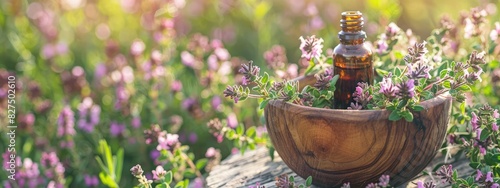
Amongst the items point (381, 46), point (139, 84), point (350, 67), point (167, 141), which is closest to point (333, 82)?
point (350, 67)

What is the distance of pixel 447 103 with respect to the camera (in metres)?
1.66

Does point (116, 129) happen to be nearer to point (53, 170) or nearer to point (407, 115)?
point (53, 170)

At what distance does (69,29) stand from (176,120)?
157 centimetres

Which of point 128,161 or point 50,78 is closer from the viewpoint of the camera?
point 128,161

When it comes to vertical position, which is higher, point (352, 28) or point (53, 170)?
point (352, 28)

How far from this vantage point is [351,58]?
1.75 metres

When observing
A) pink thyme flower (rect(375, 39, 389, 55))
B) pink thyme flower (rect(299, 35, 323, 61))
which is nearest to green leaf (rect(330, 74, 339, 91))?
pink thyme flower (rect(299, 35, 323, 61))

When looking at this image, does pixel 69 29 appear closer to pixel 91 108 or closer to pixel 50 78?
pixel 50 78

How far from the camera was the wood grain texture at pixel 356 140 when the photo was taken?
1591 mm

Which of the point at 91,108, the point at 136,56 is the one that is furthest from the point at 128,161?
the point at 136,56

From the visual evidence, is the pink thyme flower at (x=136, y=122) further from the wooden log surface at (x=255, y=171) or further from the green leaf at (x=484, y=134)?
the green leaf at (x=484, y=134)

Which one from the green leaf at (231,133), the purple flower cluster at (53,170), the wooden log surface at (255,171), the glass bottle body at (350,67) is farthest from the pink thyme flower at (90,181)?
the glass bottle body at (350,67)

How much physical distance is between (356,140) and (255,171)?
0.59 m

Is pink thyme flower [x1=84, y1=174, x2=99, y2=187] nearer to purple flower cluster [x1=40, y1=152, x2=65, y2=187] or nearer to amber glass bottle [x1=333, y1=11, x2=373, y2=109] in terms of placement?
purple flower cluster [x1=40, y1=152, x2=65, y2=187]
